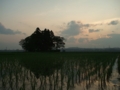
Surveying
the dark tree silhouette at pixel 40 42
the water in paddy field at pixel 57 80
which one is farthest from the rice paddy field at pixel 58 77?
the dark tree silhouette at pixel 40 42

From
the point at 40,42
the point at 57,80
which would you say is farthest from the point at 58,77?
the point at 40,42

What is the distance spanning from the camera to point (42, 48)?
3675 centimetres

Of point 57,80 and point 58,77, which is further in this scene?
point 58,77

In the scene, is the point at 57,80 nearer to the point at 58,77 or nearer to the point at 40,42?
the point at 58,77

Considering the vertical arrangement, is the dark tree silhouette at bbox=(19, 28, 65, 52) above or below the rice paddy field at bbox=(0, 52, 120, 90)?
above

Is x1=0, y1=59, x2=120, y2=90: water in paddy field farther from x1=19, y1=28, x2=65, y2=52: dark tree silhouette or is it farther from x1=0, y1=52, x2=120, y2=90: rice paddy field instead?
x1=19, y1=28, x2=65, y2=52: dark tree silhouette

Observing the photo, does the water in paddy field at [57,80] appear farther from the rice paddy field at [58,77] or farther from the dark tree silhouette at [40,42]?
the dark tree silhouette at [40,42]

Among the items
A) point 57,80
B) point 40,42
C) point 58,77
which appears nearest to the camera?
point 57,80

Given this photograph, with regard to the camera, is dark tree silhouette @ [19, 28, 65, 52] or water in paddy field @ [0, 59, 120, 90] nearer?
water in paddy field @ [0, 59, 120, 90]

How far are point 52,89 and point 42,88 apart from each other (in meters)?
0.26

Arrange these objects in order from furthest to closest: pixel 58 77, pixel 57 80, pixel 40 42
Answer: pixel 40 42
pixel 58 77
pixel 57 80

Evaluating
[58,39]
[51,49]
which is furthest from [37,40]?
[58,39]

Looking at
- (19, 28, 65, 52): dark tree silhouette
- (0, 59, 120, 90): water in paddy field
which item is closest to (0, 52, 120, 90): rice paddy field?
(0, 59, 120, 90): water in paddy field

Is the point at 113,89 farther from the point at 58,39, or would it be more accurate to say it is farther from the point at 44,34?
the point at 58,39
